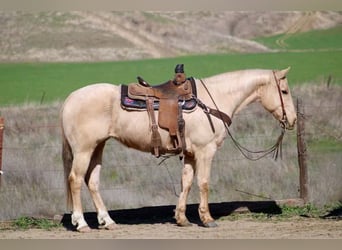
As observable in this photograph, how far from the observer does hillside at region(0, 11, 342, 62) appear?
1955cm

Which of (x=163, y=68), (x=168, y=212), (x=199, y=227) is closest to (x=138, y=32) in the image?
(x=163, y=68)

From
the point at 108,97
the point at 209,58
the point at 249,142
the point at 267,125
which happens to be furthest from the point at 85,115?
the point at 209,58

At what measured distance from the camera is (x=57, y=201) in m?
9.54

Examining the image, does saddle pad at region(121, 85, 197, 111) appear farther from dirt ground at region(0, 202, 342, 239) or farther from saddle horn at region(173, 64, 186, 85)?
dirt ground at region(0, 202, 342, 239)

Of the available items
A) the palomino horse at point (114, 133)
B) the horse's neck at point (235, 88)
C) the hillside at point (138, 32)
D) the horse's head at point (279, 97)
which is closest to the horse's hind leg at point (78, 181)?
the palomino horse at point (114, 133)

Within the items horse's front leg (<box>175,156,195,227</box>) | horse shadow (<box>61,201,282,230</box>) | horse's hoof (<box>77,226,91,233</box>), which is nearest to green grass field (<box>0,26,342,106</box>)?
horse shadow (<box>61,201,282,230</box>)

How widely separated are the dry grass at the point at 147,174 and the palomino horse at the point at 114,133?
1.07 meters

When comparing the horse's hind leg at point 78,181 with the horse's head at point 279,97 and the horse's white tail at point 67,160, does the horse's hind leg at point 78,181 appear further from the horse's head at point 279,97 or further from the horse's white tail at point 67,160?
the horse's head at point 279,97

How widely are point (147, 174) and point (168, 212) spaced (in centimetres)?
161

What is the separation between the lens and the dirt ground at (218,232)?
7547mm

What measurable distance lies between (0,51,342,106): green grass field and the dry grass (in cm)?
389

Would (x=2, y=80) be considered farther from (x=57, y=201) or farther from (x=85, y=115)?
(x=85, y=115)

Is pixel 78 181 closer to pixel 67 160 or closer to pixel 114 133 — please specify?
pixel 67 160

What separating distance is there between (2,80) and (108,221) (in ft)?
32.1
